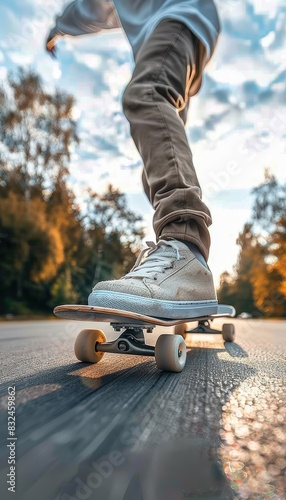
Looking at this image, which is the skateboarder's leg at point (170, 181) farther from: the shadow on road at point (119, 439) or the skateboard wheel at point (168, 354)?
the shadow on road at point (119, 439)

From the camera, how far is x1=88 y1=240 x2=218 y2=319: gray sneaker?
982 millimetres

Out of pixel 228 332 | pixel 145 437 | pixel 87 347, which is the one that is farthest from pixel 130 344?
pixel 228 332

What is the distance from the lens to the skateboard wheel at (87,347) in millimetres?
1027

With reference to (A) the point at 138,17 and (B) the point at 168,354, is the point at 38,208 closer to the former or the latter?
(A) the point at 138,17

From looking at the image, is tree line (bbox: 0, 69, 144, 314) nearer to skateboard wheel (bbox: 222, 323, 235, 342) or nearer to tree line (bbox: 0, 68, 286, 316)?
tree line (bbox: 0, 68, 286, 316)

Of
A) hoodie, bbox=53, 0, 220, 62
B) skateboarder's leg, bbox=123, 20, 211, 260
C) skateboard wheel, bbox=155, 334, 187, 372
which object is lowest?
skateboard wheel, bbox=155, 334, 187, 372

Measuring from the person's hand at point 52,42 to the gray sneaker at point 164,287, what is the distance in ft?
4.87

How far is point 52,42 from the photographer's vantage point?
2.18 metres

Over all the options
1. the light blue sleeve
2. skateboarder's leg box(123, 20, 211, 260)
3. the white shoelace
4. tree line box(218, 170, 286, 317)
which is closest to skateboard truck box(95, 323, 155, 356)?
the white shoelace

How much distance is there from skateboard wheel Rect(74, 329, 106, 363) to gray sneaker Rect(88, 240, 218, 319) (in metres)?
0.10

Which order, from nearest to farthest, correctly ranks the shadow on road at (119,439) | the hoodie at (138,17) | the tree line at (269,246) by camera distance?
the shadow on road at (119,439) < the hoodie at (138,17) < the tree line at (269,246)

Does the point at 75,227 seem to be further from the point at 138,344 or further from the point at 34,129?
the point at 138,344

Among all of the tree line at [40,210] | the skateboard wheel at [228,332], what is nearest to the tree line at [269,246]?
the tree line at [40,210]

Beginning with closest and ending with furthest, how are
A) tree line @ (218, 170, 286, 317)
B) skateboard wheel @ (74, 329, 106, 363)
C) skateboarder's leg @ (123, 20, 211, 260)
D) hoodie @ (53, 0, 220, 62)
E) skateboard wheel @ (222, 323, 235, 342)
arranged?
skateboard wheel @ (74, 329, 106, 363)
skateboarder's leg @ (123, 20, 211, 260)
hoodie @ (53, 0, 220, 62)
skateboard wheel @ (222, 323, 235, 342)
tree line @ (218, 170, 286, 317)
